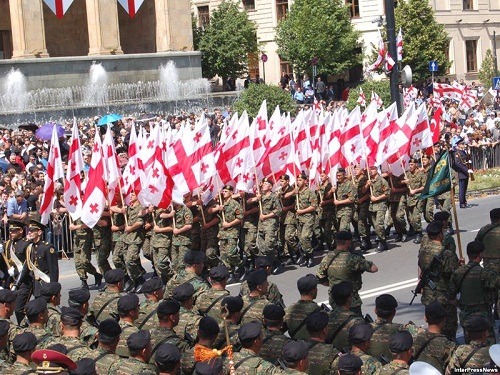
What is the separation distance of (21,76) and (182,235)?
72.8ft

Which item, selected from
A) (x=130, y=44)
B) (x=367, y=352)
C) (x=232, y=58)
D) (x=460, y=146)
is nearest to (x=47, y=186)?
(x=367, y=352)

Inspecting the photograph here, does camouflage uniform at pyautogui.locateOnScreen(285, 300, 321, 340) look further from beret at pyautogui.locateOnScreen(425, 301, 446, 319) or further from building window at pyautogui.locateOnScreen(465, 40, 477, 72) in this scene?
building window at pyautogui.locateOnScreen(465, 40, 477, 72)

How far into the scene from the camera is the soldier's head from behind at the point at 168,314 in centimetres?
969

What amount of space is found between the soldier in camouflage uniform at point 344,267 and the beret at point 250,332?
11.5ft

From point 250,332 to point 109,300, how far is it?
2.91 m

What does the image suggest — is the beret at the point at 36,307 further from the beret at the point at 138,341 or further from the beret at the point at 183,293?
the beret at the point at 138,341

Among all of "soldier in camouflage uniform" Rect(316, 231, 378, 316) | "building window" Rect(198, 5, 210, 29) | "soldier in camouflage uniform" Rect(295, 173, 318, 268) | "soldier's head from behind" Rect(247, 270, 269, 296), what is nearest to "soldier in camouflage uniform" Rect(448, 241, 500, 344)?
"soldier in camouflage uniform" Rect(316, 231, 378, 316)

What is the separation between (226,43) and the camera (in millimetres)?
49156

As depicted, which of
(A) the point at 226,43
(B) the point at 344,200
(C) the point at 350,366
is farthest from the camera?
(A) the point at 226,43

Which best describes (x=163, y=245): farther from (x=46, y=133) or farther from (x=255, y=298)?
(x=46, y=133)

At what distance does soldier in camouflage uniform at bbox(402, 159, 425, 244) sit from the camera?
19.3m

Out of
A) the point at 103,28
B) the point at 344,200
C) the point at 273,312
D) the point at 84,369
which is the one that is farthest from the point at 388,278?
the point at 103,28

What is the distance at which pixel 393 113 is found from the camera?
19719 millimetres

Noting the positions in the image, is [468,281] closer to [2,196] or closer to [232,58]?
[2,196]
